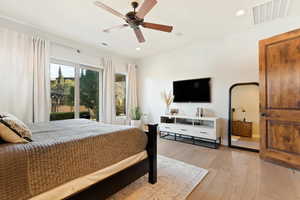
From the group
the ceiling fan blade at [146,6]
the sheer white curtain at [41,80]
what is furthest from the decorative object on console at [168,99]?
the sheer white curtain at [41,80]

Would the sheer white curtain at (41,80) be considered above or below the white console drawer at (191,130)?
above

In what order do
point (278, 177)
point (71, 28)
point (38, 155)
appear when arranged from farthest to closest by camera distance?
point (71, 28) → point (278, 177) → point (38, 155)

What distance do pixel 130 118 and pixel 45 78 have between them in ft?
9.23

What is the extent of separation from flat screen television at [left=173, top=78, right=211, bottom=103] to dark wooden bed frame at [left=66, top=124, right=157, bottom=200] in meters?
2.38

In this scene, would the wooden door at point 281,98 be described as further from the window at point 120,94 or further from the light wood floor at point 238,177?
the window at point 120,94

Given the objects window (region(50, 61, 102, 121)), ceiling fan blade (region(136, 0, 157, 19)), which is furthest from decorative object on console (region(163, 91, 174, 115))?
ceiling fan blade (region(136, 0, 157, 19))

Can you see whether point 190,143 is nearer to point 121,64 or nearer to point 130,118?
point 130,118

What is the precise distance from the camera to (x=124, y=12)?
103 inches

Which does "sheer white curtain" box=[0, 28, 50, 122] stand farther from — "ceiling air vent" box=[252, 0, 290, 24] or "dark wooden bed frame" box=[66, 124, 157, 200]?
"ceiling air vent" box=[252, 0, 290, 24]

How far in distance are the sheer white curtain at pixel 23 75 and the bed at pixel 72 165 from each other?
207cm

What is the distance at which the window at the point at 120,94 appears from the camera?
16.7 feet

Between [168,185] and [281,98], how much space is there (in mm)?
2443

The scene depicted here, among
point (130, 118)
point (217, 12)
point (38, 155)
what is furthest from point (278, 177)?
point (130, 118)

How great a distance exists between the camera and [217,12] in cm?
259
